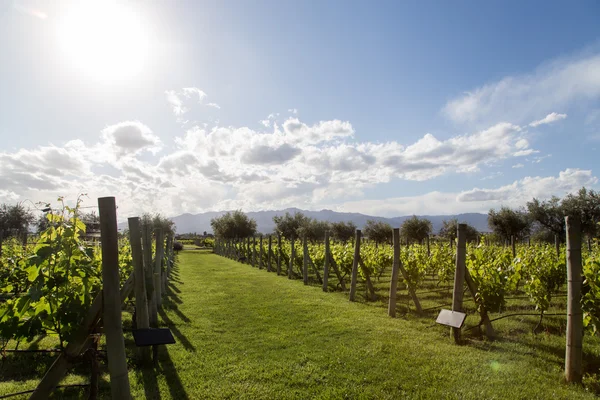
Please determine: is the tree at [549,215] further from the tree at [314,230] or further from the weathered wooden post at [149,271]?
the weathered wooden post at [149,271]

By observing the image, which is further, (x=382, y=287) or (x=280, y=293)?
(x=382, y=287)

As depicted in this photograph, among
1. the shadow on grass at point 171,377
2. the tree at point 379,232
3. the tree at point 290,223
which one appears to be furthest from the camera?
the tree at point 290,223

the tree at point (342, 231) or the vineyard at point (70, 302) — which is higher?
the vineyard at point (70, 302)

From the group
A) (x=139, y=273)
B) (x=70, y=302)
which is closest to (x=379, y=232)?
(x=139, y=273)

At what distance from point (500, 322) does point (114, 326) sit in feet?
26.6

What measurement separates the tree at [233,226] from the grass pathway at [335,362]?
170ft

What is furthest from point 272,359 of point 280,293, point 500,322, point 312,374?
point 280,293

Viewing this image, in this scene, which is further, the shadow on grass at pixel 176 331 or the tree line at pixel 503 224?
the tree line at pixel 503 224

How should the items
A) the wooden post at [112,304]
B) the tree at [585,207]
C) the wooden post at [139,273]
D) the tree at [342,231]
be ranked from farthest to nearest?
the tree at [342,231]
the tree at [585,207]
the wooden post at [139,273]
the wooden post at [112,304]

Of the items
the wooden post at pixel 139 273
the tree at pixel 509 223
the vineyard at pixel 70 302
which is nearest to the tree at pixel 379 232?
the tree at pixel 509 223

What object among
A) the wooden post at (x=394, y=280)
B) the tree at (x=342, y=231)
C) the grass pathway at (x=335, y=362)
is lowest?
the tree at (x=342, y=231)

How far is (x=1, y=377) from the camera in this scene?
15.7ft

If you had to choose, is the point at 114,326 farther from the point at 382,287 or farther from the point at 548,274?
the point at 382,287

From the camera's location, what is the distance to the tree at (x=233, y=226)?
59781 mm
